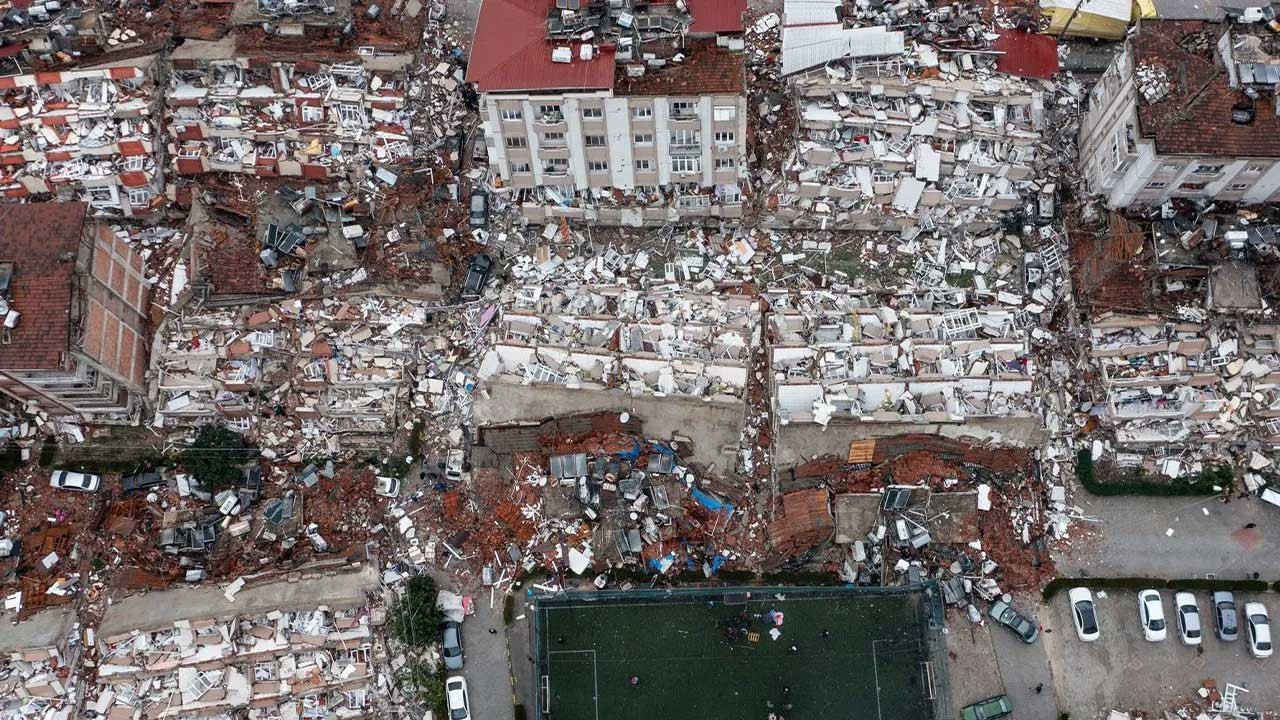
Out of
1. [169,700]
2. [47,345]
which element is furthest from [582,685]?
[47,345]

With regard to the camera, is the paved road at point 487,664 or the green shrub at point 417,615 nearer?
the green shrub at point 417,615

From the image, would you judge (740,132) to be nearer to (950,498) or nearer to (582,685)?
(950,498)

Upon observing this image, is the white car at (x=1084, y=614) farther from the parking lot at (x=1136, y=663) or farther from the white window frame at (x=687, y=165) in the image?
the white window frame at (x=687, y=165)

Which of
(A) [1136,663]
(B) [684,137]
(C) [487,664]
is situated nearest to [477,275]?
(B) [684,137]

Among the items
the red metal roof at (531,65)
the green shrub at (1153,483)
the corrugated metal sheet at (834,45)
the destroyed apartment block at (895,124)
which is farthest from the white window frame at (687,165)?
the green shrub at (1153,483)

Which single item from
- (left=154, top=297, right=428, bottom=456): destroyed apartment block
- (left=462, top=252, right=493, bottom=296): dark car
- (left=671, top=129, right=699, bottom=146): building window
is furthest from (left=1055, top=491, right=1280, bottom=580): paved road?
(left=154, top=297, right=428, bottom=456): destroyed apartment block

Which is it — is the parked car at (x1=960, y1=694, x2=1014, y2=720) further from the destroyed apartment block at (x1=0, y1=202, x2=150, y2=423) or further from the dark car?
the destroyed apartment block at (x1=0, y1=202, x2=150, y2=423)

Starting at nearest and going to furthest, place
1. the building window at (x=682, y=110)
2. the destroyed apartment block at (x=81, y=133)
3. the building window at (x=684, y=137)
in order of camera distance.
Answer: the building window at (x=682, y=110)
the building window at (x=684, y=137)
the destroyed apartment block at (x=81, y=133)
